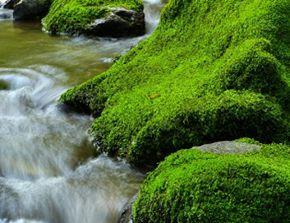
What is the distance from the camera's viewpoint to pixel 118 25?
1273 cm

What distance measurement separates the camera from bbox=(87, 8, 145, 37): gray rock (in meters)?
12.7

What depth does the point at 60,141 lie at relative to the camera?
7000mm

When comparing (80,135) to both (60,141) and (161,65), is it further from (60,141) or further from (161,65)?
(161,65)

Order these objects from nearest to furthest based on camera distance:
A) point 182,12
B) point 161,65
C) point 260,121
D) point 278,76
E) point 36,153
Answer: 1. point 260,121
2. point 278,76
3. point 36,153
4. point 161,65
5. point 182,12

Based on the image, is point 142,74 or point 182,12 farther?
point 182,12

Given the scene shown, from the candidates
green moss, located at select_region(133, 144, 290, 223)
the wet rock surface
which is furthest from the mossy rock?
the wet rock surface

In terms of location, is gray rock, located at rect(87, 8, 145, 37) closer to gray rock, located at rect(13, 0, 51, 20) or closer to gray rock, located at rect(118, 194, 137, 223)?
gray rock, located at rect(13, 0, 51, 20)

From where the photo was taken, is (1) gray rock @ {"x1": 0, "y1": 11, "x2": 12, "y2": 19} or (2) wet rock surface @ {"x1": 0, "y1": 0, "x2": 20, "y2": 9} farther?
(2) wet rock surface @ {"x1": 0, "y1": 0, "x2": 20, "y2": 9}

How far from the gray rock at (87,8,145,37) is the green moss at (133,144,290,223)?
837 centimetres

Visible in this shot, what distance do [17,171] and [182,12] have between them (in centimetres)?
355

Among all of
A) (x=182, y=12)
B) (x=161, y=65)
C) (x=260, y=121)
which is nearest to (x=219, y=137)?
(x=260, y=121)

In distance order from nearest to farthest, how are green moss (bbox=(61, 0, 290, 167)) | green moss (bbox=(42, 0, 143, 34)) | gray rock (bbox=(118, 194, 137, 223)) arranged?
gray rock (bbox=(118, 194, 137, 223)) < green moss (bbox=(61, 0, 290, 167)) < green moss (bbox=(42, 0, 143, 34))

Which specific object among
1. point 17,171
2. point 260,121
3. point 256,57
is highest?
point 256,57

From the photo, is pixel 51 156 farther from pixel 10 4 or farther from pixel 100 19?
pixel 10 4
